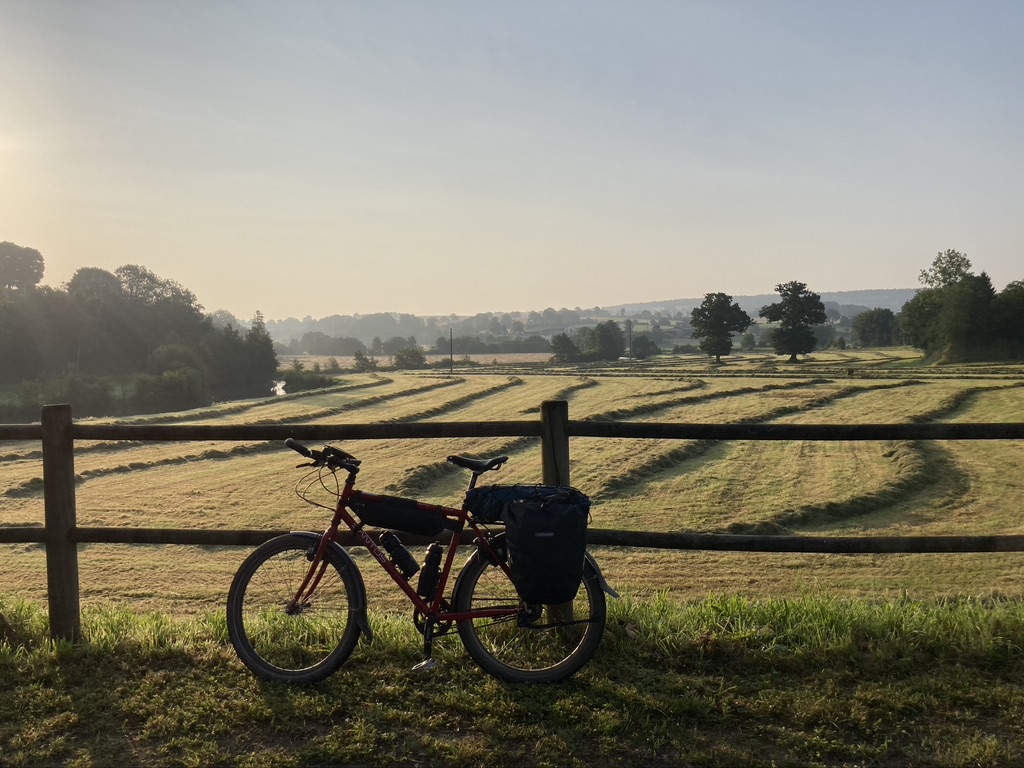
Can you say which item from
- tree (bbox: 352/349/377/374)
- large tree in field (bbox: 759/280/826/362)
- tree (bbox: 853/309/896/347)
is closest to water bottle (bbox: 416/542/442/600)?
large tree in field (bbox: 759/280/826/362)

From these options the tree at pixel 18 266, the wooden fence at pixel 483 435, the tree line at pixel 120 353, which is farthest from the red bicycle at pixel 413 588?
the tree at pixel 18 266

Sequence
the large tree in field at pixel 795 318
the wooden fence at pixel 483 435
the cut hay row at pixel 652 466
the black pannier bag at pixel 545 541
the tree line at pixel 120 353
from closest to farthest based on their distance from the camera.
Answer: the black pannier bag at pixel 545 541, the wooden fence at pixel 483 435, the cut hay row at pixel 652 466, the tree line at pixel 120 353, the large tree in field at pixel 795 318

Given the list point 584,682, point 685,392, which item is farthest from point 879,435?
point 685,392

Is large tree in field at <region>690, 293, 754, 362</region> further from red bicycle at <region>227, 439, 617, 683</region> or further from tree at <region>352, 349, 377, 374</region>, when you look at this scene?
red bicycle at <region>227, 439, 617, 683</region>

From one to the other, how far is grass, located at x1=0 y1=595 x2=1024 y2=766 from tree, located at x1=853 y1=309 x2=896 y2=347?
135m

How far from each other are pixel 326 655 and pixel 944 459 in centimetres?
2611

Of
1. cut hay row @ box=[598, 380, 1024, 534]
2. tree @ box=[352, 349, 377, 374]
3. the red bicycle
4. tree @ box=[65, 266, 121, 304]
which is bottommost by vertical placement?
cut hay row @ box=[598, 380, 1024, 534]

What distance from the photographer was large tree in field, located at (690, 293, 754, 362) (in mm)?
97250

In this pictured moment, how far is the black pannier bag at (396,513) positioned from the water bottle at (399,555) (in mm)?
83

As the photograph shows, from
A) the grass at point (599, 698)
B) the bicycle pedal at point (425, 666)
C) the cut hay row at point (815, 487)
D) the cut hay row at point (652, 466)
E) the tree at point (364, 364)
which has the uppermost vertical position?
the tree at point (364, 364)

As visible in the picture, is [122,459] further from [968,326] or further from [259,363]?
[968,326]

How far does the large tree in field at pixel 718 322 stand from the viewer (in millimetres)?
97250

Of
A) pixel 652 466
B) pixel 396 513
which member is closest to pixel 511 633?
pixel 396 513

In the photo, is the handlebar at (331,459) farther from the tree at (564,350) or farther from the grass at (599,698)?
the tree at (564,350)
